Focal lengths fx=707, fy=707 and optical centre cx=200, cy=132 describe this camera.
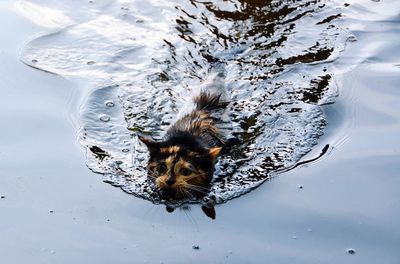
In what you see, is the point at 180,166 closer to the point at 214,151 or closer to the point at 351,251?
the point at 214,151

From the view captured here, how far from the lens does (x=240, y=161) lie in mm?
7566

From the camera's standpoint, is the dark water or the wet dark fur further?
the wet dark fur

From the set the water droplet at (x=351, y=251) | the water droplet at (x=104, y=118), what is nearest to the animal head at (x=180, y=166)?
the water droplet at (x=104, y=118)

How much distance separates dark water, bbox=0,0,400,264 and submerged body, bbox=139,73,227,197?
0.88 ft

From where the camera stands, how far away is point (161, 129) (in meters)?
8.20

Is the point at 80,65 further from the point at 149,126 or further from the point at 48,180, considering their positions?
the point at 48,180

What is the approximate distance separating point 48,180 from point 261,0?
4916mm

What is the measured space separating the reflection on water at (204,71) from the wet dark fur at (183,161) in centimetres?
14

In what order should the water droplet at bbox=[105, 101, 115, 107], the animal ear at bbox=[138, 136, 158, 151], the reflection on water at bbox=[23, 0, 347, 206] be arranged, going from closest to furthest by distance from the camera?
1. the animal ear at bbox=[138, 136, 158, 151]
2. the reflection on water at bbox=[23, 0, 347, 206]
3. the water droplet at bbox=[105, 101, 115, 107]

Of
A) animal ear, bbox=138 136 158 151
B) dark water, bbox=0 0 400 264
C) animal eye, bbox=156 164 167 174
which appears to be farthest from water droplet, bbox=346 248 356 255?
animal ear, bbox=138 136 158 151

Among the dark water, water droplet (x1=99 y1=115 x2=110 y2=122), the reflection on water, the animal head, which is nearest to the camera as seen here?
the dark water

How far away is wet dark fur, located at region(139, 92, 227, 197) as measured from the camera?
694 cm

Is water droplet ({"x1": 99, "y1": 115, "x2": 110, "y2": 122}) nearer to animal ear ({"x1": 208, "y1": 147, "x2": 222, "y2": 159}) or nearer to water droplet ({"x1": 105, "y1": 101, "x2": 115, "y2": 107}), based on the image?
water droplet ({"x1": 105, "y1": 101, "x2": 115, "y2": 107})

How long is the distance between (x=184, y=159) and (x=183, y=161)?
0.10ft
